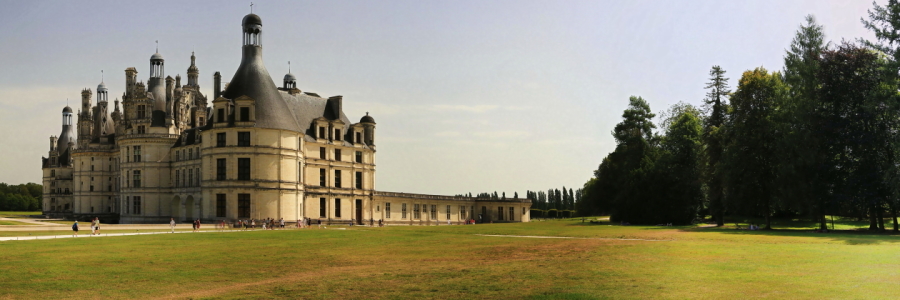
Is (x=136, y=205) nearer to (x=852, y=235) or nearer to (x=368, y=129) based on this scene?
(x=368, y=129)

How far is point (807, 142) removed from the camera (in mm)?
49094

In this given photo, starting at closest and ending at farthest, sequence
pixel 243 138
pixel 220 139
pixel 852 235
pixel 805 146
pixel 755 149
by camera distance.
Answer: pixel 852 235 → pixel 805 146 → pixel 755 149 → pixel 243 138 → pixel 220 139

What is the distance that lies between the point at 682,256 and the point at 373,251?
12357 mm

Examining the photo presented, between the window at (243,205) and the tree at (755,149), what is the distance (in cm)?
4334

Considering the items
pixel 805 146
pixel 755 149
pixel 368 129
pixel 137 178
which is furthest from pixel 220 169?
pixel 805 146

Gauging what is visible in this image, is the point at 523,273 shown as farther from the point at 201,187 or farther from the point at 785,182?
the point at 201,187

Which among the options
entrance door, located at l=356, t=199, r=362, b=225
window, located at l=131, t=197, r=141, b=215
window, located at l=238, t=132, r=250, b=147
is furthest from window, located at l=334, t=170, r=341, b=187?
window, located at l=131, t=197, r=141, b=215

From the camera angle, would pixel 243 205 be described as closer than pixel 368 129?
Yes

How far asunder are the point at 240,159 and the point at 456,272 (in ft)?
171

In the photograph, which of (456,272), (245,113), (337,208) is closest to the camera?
(456,272)

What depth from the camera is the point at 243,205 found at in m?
68.8

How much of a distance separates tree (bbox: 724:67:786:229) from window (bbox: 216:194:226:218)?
4564 centimetres

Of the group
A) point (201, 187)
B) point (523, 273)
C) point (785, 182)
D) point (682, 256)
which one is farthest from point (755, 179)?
point (201, 187)

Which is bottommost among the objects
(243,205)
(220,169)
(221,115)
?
(243,205)
